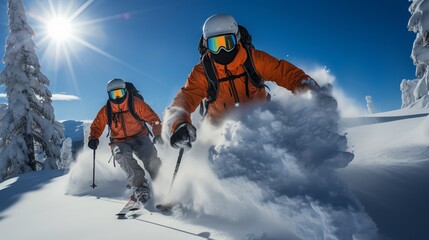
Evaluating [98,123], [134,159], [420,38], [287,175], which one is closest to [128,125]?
[98,123]

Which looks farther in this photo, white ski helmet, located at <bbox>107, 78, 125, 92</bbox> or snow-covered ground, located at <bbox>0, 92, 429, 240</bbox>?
white ski helmet, located at <bbox>107, 78, 125, 92</bbox>

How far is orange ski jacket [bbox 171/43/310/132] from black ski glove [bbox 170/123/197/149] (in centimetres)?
26

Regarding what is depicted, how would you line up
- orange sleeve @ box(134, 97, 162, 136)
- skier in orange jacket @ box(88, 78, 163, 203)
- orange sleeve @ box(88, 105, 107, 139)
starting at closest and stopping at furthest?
skier in orange jacket @ box(88, 78, 163, 203), orange sleeve @ box(134, 97, 162, 136), orange sleeve @ box(88, 105, 107, 139)

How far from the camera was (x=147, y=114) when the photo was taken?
7070 mm

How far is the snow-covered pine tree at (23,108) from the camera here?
59.8ft

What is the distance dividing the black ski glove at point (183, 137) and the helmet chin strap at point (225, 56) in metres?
1.07

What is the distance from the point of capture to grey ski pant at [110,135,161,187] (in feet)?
18.4

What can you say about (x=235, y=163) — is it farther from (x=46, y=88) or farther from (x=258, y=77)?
(x=46, y=88)

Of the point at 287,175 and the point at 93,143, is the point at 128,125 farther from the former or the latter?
the point at 287,175

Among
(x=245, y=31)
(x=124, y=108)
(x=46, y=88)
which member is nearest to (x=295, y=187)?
(x=245, y=31)

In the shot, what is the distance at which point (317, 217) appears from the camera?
2141 mm

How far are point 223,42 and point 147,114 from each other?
3555mm

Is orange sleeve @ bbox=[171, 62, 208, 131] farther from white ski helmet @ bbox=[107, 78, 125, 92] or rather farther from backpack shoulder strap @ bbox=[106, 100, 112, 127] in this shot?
backpack shoulder strap @ bbox=[106, 100, 112, 127]

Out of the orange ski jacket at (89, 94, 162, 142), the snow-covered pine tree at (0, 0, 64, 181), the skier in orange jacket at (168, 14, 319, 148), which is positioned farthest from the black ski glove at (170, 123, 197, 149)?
the snow-covered pine tree at (0, 0, 64, 181)
